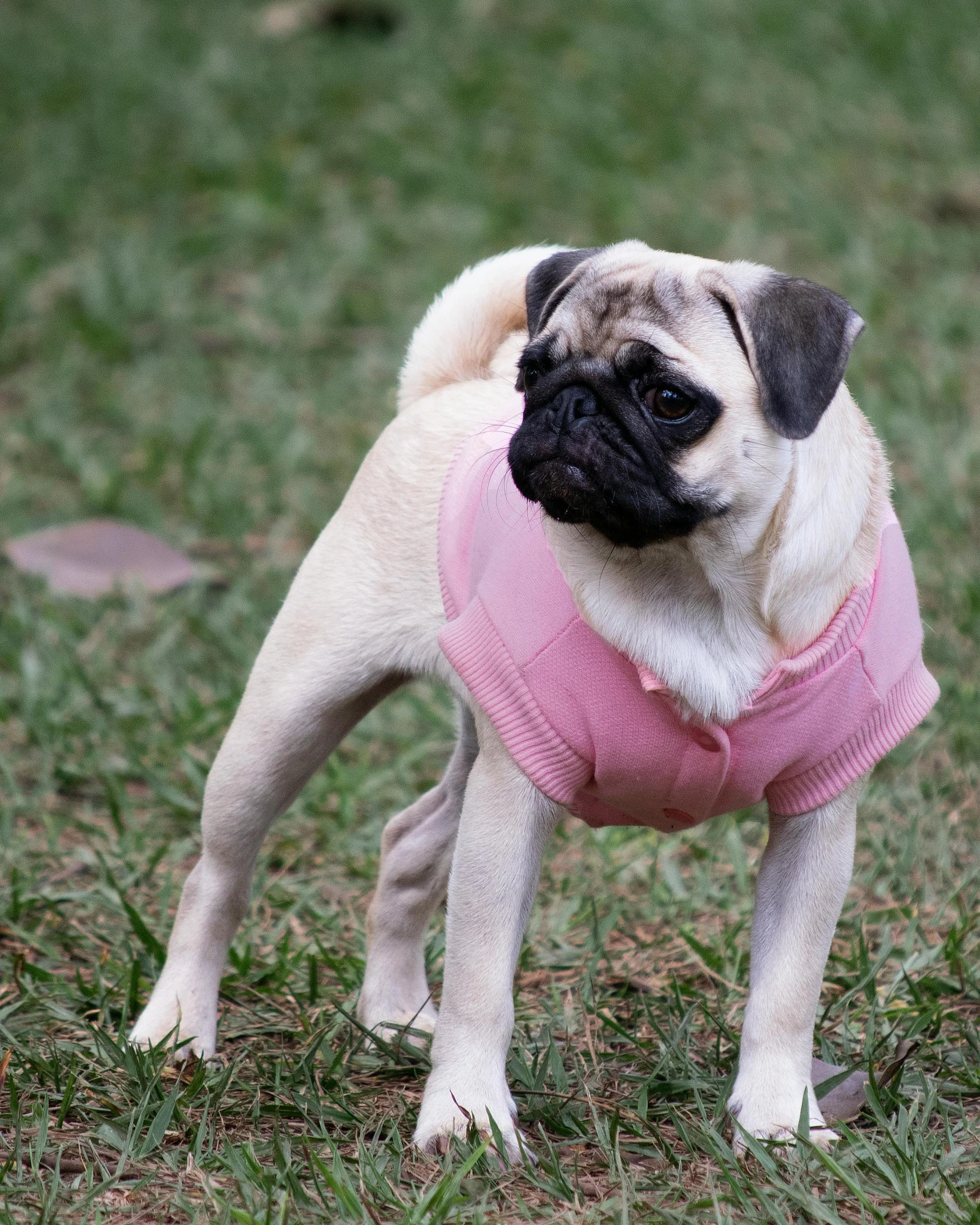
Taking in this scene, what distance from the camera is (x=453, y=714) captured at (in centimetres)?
520

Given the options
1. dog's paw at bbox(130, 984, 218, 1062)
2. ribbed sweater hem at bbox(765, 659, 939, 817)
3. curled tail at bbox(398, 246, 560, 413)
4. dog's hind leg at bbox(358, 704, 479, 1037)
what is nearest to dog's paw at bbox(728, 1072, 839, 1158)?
ribbed sweater hem at bbox(765, 659, 939, 817)

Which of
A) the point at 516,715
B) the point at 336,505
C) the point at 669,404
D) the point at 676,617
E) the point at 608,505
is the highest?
the point at 669,404

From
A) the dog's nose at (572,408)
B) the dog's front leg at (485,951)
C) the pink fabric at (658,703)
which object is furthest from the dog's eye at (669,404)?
the dog's front leg at (485,951)

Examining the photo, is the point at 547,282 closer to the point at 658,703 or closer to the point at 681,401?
the point at 681,401

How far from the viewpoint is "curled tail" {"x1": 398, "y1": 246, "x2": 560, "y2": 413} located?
143 inches

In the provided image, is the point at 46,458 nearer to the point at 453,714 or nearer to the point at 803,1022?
the point at 453,714

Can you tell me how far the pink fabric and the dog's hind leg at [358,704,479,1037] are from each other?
2.16 ft

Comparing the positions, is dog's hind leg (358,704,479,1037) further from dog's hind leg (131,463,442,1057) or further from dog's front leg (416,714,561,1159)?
dog's front leg (416,714,561,1159)

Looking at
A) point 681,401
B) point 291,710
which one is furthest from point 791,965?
point 291,710

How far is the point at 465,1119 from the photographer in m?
2.93

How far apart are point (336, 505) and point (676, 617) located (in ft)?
12.7

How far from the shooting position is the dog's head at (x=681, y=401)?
2.70 metres

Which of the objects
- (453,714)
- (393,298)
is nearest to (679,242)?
(393,298)

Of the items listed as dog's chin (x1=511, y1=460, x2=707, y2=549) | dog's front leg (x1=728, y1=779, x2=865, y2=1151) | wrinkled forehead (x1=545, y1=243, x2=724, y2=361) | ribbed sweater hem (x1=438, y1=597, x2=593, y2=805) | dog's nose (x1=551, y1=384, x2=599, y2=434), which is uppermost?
wrinkled forehead (x1=545, y1=243, x2=724, y2=361)
